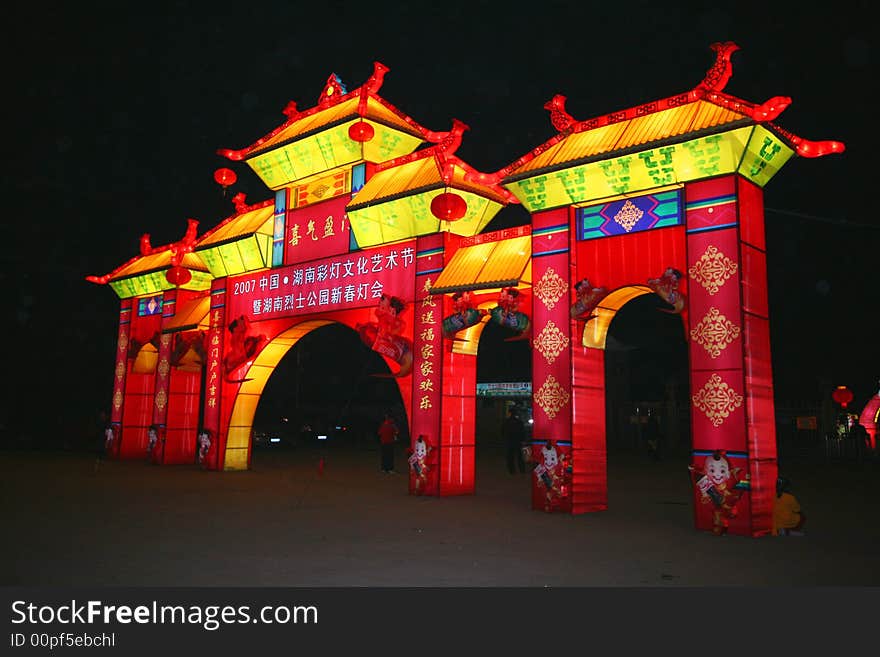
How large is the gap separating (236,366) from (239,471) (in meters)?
2.36

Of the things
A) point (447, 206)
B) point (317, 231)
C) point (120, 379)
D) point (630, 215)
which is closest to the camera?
point (630, 215)

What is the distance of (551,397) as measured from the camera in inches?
384

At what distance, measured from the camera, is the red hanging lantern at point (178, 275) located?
15.8 metres

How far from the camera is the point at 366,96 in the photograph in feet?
40.9

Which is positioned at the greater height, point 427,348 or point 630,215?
point 630,215

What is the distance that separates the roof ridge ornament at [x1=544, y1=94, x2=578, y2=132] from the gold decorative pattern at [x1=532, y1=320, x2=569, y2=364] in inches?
116

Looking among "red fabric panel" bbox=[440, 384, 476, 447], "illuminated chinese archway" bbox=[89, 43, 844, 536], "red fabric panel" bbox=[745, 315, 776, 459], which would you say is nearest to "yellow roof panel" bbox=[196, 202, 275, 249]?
"illuminated chinese archway" bbox=[89, 43, 844, 536]

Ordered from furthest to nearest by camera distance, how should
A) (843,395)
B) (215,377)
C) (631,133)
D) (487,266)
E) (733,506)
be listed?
(843,395), (215,377), (487,266), (631,133), (733,506)

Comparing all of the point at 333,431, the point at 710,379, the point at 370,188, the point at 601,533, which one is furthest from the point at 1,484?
the point at 333,431

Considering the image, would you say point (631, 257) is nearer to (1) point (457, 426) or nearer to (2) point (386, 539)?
(1) point (457, 426)

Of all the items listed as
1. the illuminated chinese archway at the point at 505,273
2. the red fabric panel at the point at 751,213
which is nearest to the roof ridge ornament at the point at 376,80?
the illuminated chinese archway at the point at 505,273

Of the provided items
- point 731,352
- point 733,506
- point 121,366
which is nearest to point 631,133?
point 731,352

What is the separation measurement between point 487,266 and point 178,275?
8.58m

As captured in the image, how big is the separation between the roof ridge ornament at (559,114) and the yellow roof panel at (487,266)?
5.69ft
